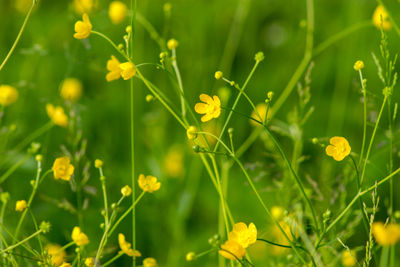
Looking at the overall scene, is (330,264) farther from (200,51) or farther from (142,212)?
(200,51)

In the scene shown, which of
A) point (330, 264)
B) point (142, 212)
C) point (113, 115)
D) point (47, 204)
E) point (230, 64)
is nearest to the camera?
point (330, 264)

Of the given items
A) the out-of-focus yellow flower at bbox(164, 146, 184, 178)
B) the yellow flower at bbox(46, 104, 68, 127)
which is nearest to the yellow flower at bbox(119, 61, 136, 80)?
the yellow flower at bbox(46, 104, 68, 127)

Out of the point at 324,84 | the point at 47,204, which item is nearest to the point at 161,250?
the point at 47,204

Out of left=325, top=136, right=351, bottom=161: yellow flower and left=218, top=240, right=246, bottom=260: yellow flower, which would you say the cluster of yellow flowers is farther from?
left=325, top=136, right=351, bottom=161: yellow flower

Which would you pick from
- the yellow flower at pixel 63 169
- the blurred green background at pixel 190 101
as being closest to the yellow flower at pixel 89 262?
the yellow flower at pixel 63 169

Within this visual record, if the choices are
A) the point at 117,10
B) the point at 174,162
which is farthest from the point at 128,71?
the point at 174,162

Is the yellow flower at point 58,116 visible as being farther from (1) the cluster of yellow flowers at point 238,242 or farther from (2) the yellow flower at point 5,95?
(1) the cluster of yellow flowers at point 238,242

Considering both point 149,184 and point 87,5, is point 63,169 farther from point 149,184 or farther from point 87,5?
point 87,5
